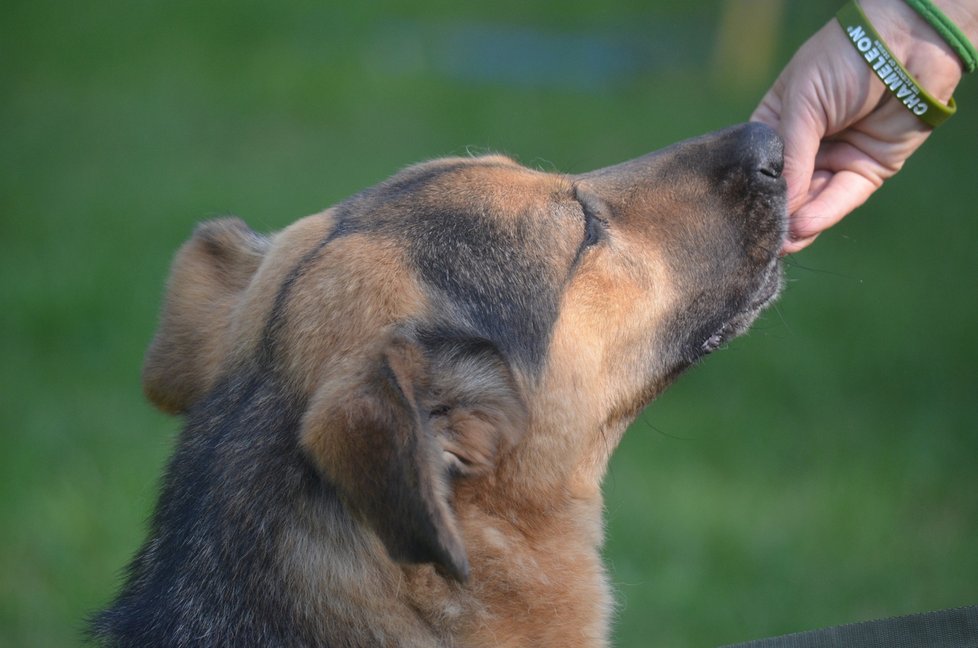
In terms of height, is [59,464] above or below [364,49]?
below

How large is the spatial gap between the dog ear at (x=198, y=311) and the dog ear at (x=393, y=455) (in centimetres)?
91

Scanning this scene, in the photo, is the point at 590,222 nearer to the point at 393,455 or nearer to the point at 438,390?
the point at 438,390

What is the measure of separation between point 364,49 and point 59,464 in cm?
1237

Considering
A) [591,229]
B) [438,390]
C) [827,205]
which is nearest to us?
[438,390]

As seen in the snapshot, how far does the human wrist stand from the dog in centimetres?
75

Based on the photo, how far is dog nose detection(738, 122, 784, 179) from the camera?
→ 4035mm

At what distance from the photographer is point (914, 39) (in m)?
4.36

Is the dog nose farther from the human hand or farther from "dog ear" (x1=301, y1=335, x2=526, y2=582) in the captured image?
"dog ear" (x1=301, y1=335, x2=526, y2=582)

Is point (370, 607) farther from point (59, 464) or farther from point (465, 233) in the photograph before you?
point (59, 464)

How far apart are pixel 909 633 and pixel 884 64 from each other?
2.17m

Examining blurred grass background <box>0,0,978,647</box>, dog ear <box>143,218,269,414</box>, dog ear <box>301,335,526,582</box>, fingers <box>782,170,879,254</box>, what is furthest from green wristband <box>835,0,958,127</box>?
dog ear <box>143,218,269,414</box>

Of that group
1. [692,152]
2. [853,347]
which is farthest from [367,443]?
[853,347]

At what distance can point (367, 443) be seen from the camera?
281 cm

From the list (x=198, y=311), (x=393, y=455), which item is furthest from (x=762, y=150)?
(x=198, y=311)
